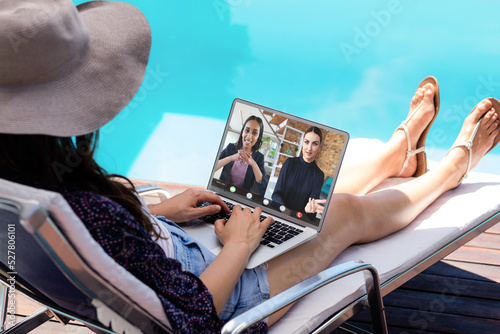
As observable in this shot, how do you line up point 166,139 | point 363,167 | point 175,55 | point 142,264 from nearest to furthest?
1. point 142,264
2. point 363,167
3. point 166,139
4. point 175,55

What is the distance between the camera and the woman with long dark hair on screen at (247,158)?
5.69 ft

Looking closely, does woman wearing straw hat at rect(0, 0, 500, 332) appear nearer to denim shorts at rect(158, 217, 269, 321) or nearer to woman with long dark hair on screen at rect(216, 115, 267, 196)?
denim shorts at rect(158, 217, 269, 321)

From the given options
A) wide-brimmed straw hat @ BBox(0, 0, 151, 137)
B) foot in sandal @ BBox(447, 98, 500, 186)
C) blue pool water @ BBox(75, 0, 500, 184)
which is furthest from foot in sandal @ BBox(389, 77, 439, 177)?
blue pool water @ BBox(75, 0, 500, 184)

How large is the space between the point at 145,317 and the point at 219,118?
18.4 feet

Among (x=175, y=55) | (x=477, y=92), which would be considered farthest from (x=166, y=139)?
(x=477, y=92)

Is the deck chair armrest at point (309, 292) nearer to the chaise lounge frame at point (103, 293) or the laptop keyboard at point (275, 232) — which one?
the chaise lounge frame at point (103, 293)

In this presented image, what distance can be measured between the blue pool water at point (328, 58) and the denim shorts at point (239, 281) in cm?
523

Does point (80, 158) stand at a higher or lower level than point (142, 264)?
higher

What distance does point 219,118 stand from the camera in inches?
254

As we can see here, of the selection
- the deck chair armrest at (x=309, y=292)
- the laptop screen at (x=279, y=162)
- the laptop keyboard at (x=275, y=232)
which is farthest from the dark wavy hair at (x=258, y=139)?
the deck chair armrest at (x=309, y=292)

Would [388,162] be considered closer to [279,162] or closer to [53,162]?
[279,162]

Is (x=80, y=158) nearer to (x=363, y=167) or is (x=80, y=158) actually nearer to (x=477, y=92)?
(x=363, y=167)

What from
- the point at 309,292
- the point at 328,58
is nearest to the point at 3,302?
the point at 309,292

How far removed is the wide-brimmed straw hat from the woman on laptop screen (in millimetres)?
827
